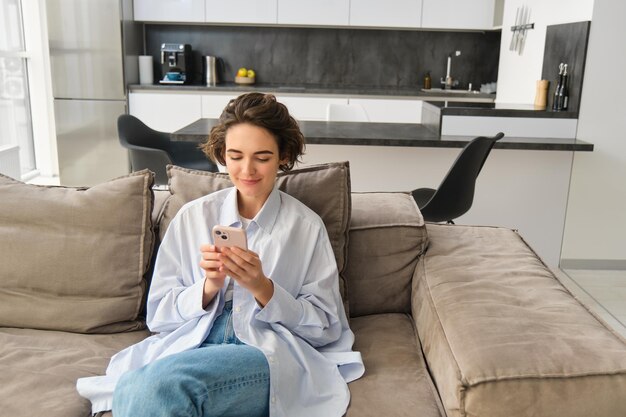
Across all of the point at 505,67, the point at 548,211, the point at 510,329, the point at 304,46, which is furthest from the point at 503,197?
the point at 304,46

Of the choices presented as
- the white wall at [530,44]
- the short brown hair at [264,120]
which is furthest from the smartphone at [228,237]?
the white wall at [530,44]

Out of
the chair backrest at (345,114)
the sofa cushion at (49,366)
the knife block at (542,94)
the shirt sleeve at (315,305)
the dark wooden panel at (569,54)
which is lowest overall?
the sofa cushion at (49,366)

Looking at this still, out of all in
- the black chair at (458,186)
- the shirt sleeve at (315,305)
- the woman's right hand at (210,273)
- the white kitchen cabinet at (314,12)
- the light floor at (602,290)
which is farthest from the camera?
the white kitchen cabinet at (314,12)

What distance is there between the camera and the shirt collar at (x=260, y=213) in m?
1.62

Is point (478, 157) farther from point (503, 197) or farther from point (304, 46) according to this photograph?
point (304, 46)

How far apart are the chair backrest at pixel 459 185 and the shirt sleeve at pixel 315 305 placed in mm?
1286

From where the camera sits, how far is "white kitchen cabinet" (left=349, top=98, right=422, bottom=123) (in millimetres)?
5367

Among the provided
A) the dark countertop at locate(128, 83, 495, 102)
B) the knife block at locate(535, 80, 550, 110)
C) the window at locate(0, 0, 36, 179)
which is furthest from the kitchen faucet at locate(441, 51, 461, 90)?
the window at locate(0, 0, 36, 179)

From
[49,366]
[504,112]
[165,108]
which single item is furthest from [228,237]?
[165,108]

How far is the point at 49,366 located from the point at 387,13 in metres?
4.61

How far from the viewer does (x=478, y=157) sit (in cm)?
285

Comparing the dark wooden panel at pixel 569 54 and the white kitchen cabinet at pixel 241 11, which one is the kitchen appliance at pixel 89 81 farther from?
the dark wooden panel at pixel 569 54

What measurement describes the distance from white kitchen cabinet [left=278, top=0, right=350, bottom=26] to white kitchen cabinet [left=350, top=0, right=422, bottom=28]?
0.28ft

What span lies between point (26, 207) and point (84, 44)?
140 inches
